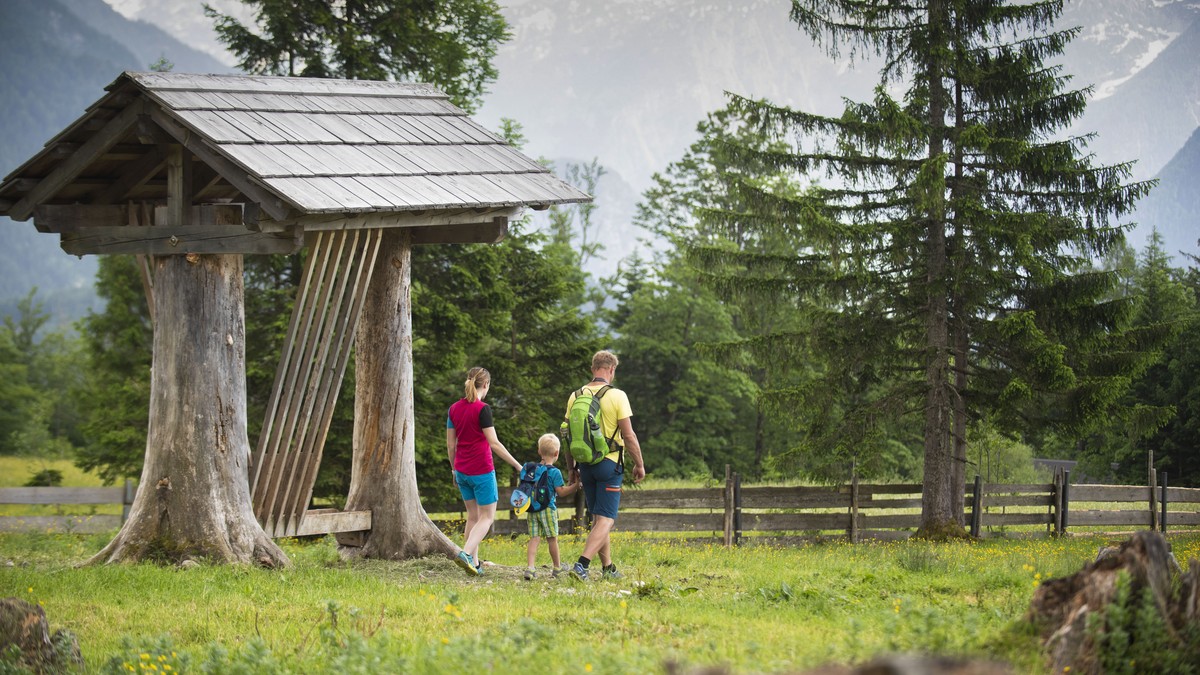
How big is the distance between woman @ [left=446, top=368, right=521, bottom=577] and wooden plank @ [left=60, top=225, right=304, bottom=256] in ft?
6.48

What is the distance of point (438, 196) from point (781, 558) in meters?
5.81

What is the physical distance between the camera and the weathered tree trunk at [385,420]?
1126 cm

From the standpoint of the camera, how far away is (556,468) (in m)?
9.59

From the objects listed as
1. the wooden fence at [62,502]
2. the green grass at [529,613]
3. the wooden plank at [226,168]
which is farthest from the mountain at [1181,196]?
the wooden plank at [226,168]

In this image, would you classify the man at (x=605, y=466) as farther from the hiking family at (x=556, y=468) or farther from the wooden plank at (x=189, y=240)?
the wooden plank at (x=189, y=240)

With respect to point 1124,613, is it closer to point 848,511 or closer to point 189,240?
point 189,240

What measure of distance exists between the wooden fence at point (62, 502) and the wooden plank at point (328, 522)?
7750 millimetres

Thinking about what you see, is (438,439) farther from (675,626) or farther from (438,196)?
(675,626)

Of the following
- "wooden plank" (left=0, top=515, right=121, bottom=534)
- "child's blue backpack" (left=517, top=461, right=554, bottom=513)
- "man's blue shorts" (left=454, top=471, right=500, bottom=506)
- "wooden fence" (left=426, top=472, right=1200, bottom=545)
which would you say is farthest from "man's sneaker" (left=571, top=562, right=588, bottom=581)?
"wooden plank" (left=0, top=515, right=121, bottom=534)

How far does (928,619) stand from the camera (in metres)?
5.14

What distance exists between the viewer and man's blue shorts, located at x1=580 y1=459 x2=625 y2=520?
9.28 meters

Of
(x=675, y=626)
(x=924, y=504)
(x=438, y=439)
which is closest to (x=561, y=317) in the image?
(x=438, y=439)

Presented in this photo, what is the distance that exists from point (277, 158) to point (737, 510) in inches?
437

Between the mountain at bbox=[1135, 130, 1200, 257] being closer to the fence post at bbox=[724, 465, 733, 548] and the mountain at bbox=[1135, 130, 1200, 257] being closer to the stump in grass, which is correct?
the fence post at bbox=[724, 465, 733, 548]
